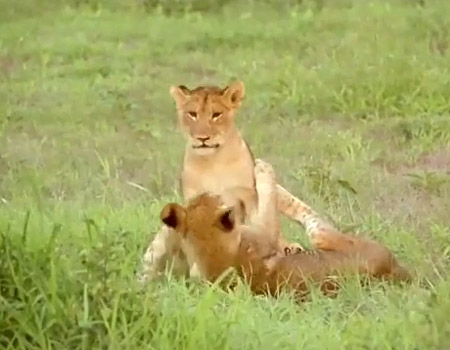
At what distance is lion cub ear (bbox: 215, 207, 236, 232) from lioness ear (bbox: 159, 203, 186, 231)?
0.37ft

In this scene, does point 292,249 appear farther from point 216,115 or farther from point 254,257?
point 216,115

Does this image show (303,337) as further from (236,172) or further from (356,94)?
(356,94)

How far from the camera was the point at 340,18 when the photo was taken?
9898 mm

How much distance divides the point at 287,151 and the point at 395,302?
8.91 ft

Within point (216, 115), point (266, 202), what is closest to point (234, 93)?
point (216, 115)

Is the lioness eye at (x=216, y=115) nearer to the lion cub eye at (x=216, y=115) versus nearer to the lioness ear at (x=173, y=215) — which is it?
the lion cub eye at (x=216, y=115)

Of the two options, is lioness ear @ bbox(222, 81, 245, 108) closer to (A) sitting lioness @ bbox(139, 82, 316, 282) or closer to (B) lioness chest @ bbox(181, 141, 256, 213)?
(A) sitting lioness @ bbox(139, 82, 316, 282)

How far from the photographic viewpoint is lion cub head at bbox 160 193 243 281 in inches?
168

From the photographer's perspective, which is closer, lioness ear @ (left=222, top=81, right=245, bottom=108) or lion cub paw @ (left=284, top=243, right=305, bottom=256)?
lion cub paw @ (left=284, top=243, right=305, bottom=256)

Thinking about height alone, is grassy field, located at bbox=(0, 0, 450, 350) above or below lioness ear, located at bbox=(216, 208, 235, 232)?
below

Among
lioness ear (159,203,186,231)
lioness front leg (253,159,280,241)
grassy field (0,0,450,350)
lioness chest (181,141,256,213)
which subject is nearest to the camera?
grassy field (0,0,450,350)

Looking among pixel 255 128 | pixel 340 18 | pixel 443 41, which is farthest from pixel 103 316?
pixel 340 18

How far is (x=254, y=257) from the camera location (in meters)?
4.32

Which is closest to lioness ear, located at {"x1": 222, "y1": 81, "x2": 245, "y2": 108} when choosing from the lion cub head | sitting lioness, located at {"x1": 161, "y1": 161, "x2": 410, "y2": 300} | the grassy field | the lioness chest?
the lioness chest
